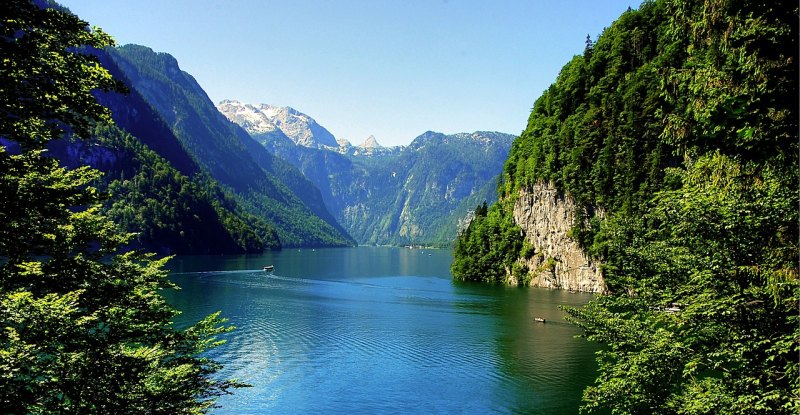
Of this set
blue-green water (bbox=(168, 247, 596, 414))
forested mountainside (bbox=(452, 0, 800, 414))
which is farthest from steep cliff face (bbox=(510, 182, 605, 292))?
forested mountainside (bbox=(452, 0, 800, 414))

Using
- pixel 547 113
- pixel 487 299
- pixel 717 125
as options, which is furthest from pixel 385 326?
pixel 547 113

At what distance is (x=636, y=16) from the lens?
123 metres

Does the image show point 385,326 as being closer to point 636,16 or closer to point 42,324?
point 42,324

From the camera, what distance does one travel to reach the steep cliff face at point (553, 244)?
4473 inches

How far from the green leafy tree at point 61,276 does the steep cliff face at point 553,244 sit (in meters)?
102

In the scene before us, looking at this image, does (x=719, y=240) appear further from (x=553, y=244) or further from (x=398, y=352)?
(x=553, y=244)

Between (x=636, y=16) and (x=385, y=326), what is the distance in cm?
9979

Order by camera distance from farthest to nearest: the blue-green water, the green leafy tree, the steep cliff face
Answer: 1. the steep cliff face
2. the blue-green water
3. the green leafy tree

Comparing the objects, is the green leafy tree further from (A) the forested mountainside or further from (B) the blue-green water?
(B) the blue-green water

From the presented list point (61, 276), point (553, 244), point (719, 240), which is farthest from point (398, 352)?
point (553, 244)

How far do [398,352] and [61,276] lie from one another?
4663 centimetres

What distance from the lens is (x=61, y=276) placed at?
16.6 m

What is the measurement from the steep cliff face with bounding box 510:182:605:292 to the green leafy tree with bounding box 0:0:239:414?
102239 mm

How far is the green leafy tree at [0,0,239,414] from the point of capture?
12.1 meters
